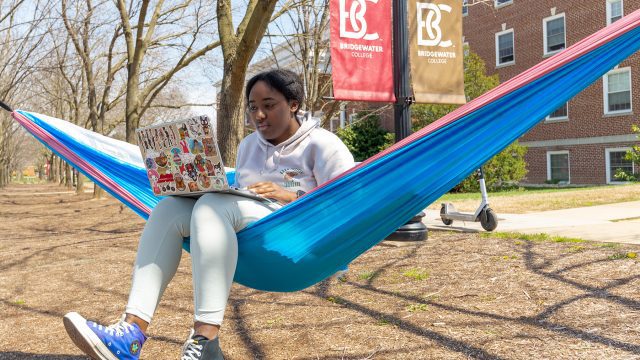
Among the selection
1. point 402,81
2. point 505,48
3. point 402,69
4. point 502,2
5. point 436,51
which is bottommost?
point 402,81

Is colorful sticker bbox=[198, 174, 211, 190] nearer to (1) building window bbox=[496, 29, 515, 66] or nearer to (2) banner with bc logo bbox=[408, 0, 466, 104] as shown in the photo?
(2) banner with bc logo bbox=[408, 0, 466, 104]

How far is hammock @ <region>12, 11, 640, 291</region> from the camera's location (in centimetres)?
192

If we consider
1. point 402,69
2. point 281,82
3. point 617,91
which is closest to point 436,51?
point 402,69

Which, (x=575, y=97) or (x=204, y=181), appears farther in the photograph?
(x=575, y=97)

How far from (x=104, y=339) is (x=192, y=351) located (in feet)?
0.88

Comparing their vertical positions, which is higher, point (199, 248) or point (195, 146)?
point (195, 146)

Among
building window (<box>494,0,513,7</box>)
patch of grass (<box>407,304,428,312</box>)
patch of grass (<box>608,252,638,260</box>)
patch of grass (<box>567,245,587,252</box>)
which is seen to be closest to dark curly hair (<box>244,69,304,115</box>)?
patch of grass (<box>407,304,428,312</box>)

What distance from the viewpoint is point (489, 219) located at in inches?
215

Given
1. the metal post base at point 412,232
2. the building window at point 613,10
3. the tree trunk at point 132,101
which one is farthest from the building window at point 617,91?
the metal post base at point 412,232

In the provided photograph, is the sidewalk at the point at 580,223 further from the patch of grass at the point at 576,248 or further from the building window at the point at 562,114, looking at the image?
the building window at the point at 562,114

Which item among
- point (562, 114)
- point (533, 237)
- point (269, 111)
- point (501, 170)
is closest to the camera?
point (269, 111)

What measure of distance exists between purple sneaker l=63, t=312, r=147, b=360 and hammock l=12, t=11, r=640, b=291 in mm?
447

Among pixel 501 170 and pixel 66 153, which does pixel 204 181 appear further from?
pixel 501 170

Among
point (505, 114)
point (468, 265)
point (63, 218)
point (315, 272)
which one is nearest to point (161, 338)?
point (315, 272)
